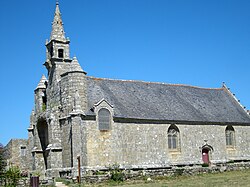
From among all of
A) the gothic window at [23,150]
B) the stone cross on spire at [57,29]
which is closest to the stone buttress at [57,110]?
the stone cross on spire at [57,29]

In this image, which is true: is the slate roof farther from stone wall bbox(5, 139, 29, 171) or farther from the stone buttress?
stone wall bbox(5, 139, 29, 171)

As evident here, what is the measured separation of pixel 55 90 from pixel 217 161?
17.2m

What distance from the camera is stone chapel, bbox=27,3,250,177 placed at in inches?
1398

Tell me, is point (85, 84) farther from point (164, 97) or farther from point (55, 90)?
point (164, 97)

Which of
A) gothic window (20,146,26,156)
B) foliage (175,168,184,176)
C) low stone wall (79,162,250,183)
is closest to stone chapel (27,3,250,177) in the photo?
low stone wall (79,162,250,183)

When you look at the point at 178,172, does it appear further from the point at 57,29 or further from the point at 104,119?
the point at 57,29

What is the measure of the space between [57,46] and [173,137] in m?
13.6

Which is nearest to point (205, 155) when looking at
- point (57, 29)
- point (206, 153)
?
point (206, 153)

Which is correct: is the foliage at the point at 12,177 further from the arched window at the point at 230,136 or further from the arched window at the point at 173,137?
the arched window at the point at 230,136

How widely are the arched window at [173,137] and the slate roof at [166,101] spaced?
3.24ft

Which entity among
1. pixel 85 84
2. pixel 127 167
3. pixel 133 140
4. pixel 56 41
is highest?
Answer: pixel 56 41

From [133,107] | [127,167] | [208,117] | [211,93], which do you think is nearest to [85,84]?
[133,107]

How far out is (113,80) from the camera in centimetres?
4162

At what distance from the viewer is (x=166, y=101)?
42969mm
